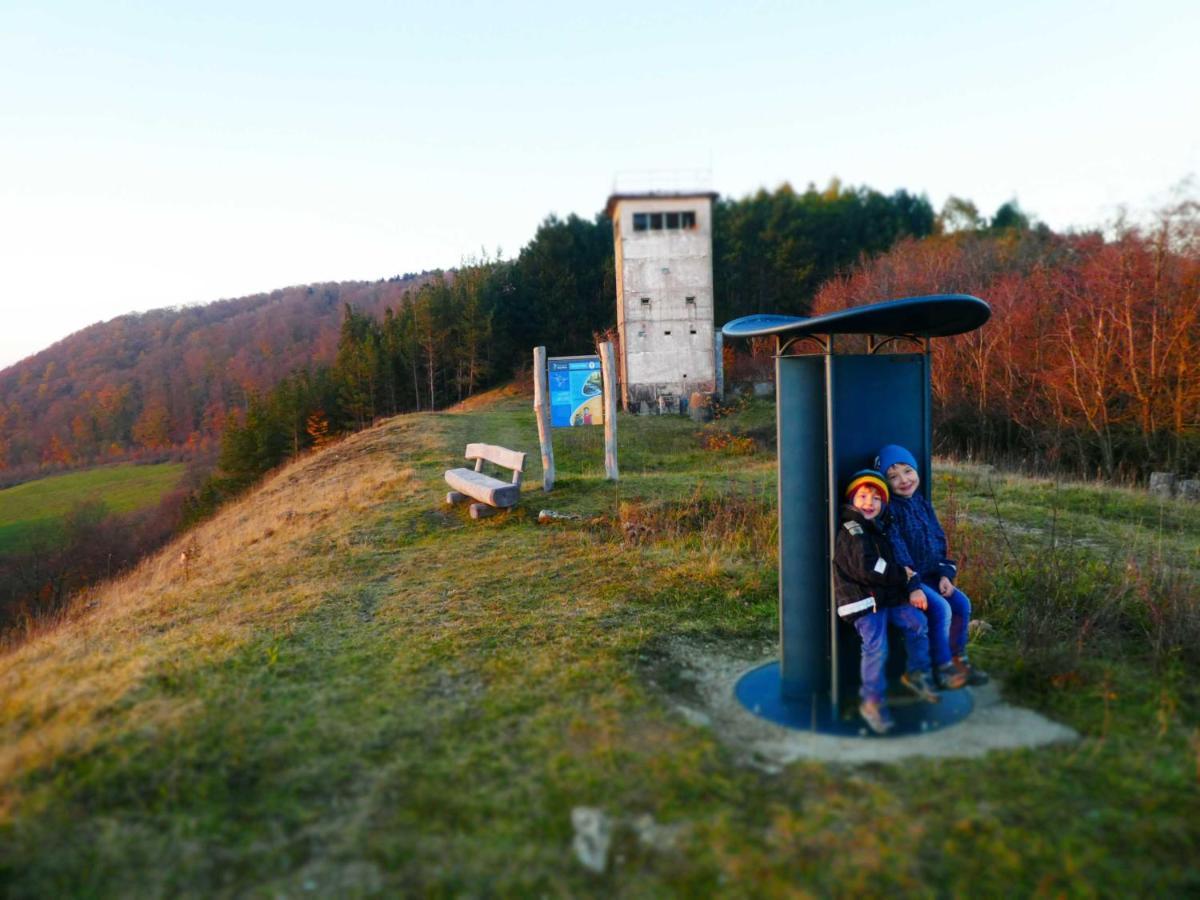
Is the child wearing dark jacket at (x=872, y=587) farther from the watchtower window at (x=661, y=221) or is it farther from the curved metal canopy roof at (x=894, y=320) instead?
the watchtower window at (x=661, y=221)

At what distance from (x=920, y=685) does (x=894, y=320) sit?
210 centimetres

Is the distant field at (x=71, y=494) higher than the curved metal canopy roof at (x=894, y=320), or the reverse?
the curved metal canopy roof at (x=894, y=320)

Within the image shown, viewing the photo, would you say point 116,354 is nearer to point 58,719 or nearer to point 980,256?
point 980,256

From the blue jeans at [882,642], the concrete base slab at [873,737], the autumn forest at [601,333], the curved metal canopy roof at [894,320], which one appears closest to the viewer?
the concrete base slab at [873,737]

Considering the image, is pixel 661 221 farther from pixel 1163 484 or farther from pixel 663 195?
pixel 1163 484

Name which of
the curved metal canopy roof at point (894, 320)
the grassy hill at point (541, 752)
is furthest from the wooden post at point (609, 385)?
the curved metal canopy roof at point (894, 320)

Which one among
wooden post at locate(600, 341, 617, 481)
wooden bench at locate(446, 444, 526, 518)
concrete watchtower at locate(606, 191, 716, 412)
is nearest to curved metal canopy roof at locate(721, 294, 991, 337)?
wooden bench at locate(446, 444, 526, 518)

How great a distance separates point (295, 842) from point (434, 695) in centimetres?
162

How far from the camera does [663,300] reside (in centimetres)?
3077

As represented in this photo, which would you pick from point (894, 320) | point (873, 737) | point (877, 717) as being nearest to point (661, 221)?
point (894, 320)

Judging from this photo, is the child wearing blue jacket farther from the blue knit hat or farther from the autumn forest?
the autumn forest

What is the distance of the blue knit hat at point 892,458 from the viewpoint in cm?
472

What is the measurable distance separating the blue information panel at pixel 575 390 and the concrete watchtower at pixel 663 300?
18425 mm

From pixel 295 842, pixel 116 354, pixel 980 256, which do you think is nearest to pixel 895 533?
pixel 295 842
